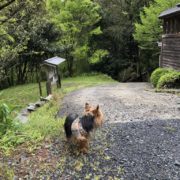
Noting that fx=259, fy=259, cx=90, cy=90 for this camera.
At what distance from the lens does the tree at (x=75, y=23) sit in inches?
672

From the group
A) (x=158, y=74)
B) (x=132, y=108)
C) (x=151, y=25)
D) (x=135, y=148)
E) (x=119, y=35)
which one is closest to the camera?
(x=135, y=148)

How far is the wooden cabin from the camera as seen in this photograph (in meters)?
11.4

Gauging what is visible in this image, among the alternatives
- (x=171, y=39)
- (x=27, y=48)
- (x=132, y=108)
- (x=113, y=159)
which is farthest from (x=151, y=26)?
(x=113, y=159)

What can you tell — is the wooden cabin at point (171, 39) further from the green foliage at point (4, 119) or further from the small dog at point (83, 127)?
the green foliage at point (4, 119)

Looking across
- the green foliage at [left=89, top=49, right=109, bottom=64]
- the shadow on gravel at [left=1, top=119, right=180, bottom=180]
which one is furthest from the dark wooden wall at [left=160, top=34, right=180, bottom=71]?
the shadow on gravel at [left=1, top=119, right=180, bottom=180]

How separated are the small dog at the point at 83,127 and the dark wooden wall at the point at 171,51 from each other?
28.2 feet

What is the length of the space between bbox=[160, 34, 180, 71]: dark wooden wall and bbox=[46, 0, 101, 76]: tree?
20.4ft

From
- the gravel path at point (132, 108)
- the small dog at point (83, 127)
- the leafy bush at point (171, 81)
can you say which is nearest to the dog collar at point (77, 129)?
the small dog at point (83, 127)

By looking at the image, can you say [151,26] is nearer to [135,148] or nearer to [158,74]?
[158,74]

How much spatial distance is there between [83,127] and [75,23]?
14907mm

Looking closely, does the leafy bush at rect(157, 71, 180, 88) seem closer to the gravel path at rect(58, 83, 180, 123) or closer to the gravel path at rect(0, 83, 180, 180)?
the gravel path at rect(58, 83, 180, 123)

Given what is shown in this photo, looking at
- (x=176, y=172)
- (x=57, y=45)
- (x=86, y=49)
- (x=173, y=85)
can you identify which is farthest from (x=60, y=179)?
(x=86, y=49)

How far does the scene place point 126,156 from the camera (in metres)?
3.70

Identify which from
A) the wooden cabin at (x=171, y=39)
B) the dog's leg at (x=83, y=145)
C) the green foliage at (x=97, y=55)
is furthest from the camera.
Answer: the green foliage at (x=97, y=55)
